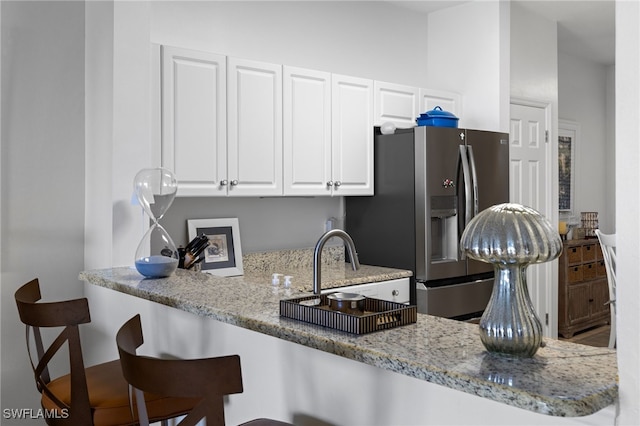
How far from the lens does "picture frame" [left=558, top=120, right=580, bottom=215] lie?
20.0 ft

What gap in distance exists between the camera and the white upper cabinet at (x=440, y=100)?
409cm

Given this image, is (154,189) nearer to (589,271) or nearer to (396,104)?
(396,104)

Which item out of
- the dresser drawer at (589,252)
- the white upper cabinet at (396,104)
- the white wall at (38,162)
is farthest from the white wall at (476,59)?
the white wall at (38,162)

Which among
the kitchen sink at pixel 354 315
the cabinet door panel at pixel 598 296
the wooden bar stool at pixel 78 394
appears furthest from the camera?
the cabinet door panel at pixel 598 296

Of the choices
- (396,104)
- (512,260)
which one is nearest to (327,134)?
(396,104)

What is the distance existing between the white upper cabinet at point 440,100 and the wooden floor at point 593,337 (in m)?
2.45

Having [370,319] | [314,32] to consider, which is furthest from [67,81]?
[370,319]

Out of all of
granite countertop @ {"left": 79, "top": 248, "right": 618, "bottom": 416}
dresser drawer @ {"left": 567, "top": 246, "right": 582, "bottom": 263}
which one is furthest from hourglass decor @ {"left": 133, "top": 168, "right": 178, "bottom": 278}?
dresser drawer @ {"left": 567, "top": 246, "right": 582, "bottom": 263}

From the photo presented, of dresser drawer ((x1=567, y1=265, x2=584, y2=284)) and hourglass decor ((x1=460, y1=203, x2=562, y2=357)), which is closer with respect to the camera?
hourglass decor ((x1=460, y1=203, x2=562, y2=357))

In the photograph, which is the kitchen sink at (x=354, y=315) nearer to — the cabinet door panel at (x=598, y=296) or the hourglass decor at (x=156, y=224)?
the hourglass decor at (x=156, y=224)

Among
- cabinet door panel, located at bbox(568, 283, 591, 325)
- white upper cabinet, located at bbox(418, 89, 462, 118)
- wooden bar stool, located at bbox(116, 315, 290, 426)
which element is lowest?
cabinet door panel, located at bbox(568, 283, 591, 325)

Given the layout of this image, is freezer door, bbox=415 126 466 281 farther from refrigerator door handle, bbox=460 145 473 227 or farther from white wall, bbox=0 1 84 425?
white wall, bbox=0 1 84 425

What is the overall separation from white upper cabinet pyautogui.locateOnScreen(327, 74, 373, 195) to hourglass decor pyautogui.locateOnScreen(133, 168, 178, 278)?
137cm

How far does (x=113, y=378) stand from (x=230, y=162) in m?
1.47
